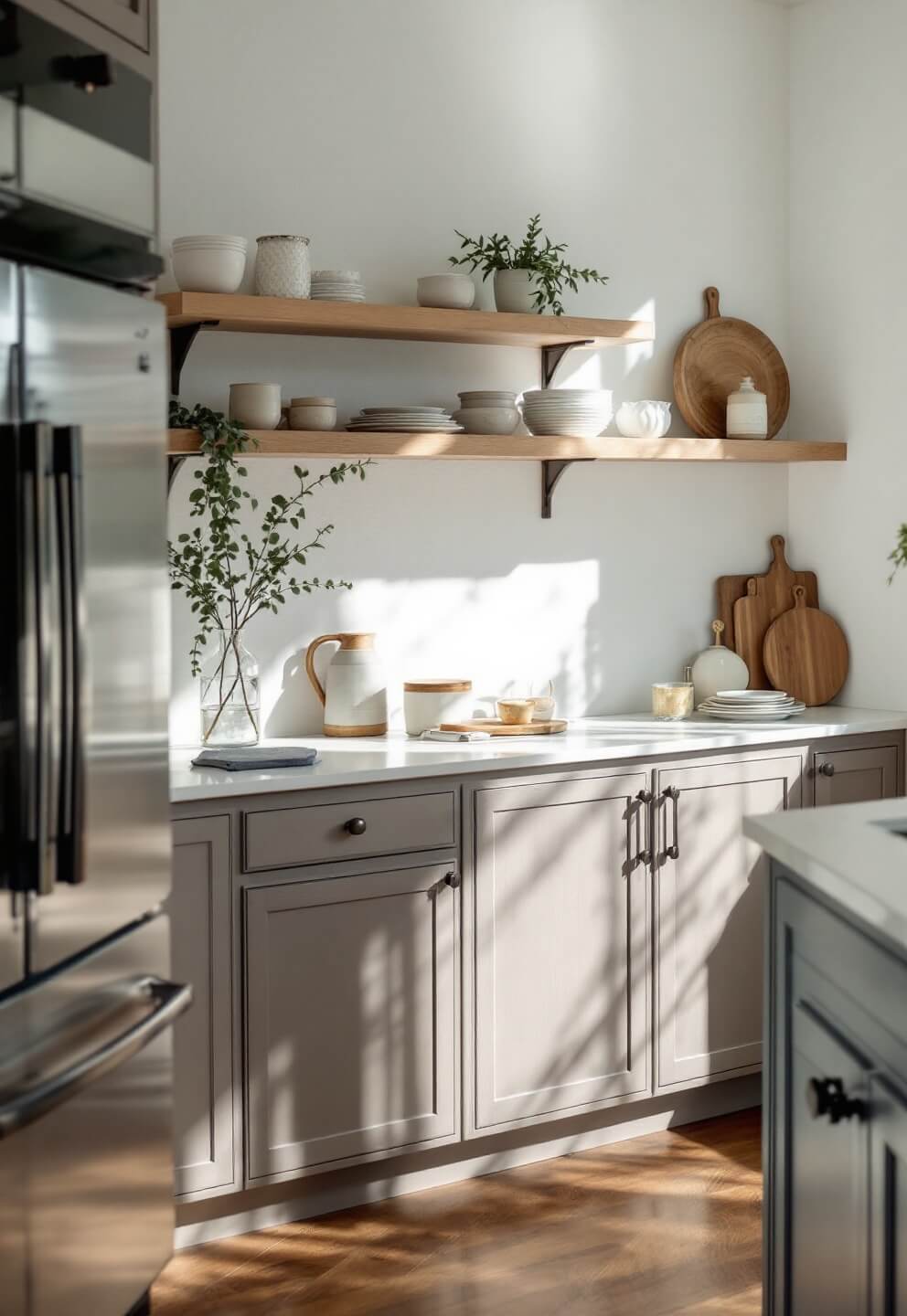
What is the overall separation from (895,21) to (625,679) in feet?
6.09

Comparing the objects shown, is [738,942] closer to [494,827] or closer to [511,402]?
[494,827]

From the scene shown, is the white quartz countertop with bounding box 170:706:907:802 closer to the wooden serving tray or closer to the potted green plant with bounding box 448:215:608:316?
the wooden serving tray

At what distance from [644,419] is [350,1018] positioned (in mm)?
1686

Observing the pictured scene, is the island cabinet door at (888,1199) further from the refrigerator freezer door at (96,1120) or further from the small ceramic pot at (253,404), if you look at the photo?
the small ceramic pot at (253,404)

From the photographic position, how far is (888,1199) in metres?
1.67

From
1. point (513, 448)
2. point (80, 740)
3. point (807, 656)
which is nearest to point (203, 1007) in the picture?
point (80, 740)

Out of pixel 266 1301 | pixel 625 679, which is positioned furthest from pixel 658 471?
pixel 266 1301

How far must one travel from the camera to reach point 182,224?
3254mm

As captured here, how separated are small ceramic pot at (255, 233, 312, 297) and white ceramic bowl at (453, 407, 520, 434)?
512mm

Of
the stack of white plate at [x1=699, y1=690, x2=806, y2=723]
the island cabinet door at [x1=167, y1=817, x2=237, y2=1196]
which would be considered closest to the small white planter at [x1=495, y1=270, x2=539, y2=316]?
the stack of white plate at [x1=699, y1=690, x2=806, y2=723]

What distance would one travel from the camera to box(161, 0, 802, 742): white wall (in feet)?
10.9

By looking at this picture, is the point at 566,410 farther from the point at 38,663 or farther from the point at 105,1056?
the point at 105,1056

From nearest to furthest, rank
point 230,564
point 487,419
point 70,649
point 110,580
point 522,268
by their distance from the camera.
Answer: point 70,649, point 110,580, point 230,564, point 487,419, point 522,268

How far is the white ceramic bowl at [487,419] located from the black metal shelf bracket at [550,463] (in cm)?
29
